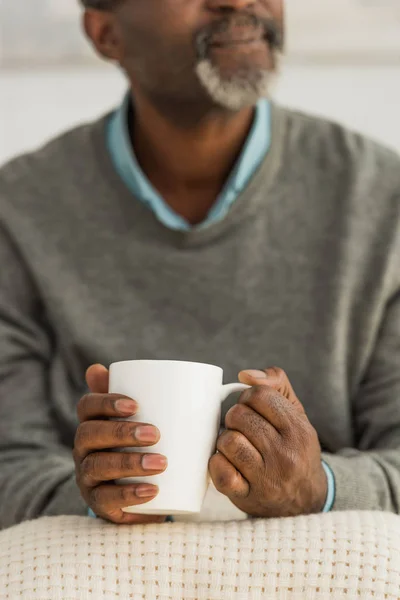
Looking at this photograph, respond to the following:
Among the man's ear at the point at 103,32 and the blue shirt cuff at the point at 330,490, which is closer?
the blue shirt cuff at the point at 330,490

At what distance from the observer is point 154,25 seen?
1.21 meters

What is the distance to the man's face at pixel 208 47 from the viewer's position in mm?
1150

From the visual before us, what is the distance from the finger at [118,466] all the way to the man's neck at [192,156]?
0.56 meters

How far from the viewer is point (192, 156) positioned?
1278 millimetres

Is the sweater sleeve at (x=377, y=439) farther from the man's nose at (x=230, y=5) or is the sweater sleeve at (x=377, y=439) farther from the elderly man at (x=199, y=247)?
the man's nose at (x=230, y=5)

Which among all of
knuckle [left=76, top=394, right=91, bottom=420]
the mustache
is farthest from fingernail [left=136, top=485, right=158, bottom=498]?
the mustache

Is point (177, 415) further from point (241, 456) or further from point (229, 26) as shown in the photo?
point (229, 26)

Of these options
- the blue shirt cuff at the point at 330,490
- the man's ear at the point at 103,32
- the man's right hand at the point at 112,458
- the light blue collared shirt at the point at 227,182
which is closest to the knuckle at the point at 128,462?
the man's right hand at the point at 112,458

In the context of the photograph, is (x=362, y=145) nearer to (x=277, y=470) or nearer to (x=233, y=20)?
(x=233, y=20)

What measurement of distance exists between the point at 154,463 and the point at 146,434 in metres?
0.03

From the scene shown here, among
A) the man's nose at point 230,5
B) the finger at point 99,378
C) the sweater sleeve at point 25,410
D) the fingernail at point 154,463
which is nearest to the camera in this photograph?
the fingernail at point 154,463

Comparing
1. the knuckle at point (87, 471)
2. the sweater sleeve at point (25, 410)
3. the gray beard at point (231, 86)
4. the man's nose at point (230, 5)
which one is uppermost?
the man's nose at point (230, 5)

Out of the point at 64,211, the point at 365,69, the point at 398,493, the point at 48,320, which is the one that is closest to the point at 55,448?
the point at 48,320

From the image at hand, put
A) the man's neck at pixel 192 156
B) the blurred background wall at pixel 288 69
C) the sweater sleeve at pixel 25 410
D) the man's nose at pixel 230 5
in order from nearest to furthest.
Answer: the sweater sleeve at pixel 25 410, the man's nose at pixel 230 5, the man's neck at pixel 192 156, the blurred background wall at pixel 288 69
